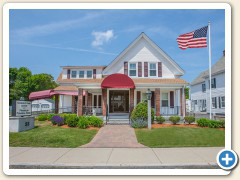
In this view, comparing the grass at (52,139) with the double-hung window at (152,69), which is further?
the double-hung window at (152,69)

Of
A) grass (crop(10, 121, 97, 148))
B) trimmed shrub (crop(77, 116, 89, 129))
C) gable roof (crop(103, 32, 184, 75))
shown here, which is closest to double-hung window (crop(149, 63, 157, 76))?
gable roof (crop(103, 32, 184, 75))

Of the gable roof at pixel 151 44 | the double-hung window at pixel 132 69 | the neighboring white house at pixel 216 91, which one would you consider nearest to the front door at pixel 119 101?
the double-hung window at pixel 132 69

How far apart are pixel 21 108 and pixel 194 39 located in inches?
513

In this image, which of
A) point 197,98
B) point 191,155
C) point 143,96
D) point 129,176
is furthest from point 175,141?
point 197,98

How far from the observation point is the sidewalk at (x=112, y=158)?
5.61 metres

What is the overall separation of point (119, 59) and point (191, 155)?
41.6ft

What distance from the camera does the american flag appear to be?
13.4 metres

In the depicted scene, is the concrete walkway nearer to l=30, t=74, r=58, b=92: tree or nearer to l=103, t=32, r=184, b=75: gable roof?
A: l=103, t=32, r=184, b=75: gable roof

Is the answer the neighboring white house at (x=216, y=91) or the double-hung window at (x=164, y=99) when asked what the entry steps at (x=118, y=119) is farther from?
the neighboring white house at (x=216, y=91)

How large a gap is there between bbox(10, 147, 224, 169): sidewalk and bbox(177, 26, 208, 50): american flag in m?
8.54

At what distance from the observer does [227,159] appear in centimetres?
416

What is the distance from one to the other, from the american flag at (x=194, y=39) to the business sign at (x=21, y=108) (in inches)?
461

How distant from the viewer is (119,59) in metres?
17.7

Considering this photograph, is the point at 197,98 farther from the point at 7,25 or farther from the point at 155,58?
the point at 7,25
